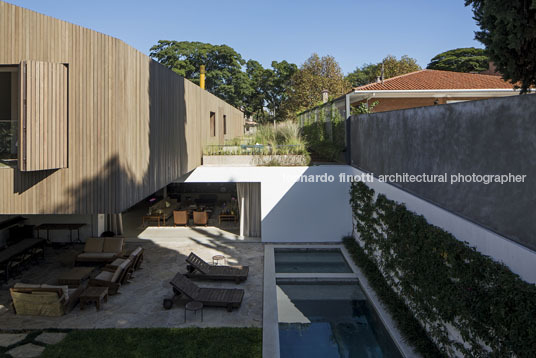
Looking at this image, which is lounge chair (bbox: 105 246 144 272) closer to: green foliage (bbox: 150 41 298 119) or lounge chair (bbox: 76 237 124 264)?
lounge chair (bbox: 76 237 124 264)

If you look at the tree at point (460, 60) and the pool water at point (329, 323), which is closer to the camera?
the pool water at point (329, 323)

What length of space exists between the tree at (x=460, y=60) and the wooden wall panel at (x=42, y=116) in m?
42.0

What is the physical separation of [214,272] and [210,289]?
106 centimetres

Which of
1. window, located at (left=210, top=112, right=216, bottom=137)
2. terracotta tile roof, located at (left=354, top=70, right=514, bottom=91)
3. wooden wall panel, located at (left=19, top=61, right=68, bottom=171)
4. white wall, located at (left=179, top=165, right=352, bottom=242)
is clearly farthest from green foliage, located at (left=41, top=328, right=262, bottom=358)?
window, located at (left=210, top=112, right=216, bottom=137)

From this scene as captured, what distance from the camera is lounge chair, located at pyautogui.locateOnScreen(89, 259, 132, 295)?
841 cm

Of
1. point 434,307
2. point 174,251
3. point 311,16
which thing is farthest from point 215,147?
point 311,16

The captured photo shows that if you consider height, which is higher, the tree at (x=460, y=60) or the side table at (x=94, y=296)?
the tree at (x=460, y=60)

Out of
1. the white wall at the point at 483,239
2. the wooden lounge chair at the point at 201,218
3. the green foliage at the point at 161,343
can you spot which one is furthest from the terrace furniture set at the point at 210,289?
the wooden lounge chair at the point at 201,218

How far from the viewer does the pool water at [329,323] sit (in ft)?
20.7

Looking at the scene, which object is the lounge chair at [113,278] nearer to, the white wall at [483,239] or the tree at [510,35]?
the white wall at [483,239]

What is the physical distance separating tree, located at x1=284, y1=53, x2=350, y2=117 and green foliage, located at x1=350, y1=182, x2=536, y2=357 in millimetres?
26288

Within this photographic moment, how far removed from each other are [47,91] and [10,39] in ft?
3.49

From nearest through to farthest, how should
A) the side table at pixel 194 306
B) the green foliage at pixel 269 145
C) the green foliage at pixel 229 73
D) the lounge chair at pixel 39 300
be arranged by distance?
1. the side table at pixel 194 306
2. the lounge chair at pixel 39 300
3. the green foliage at pixel 269 145
4. the green foliage at pixel 229 73

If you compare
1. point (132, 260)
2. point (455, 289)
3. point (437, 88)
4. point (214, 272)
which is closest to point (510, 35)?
point (455, 289)
